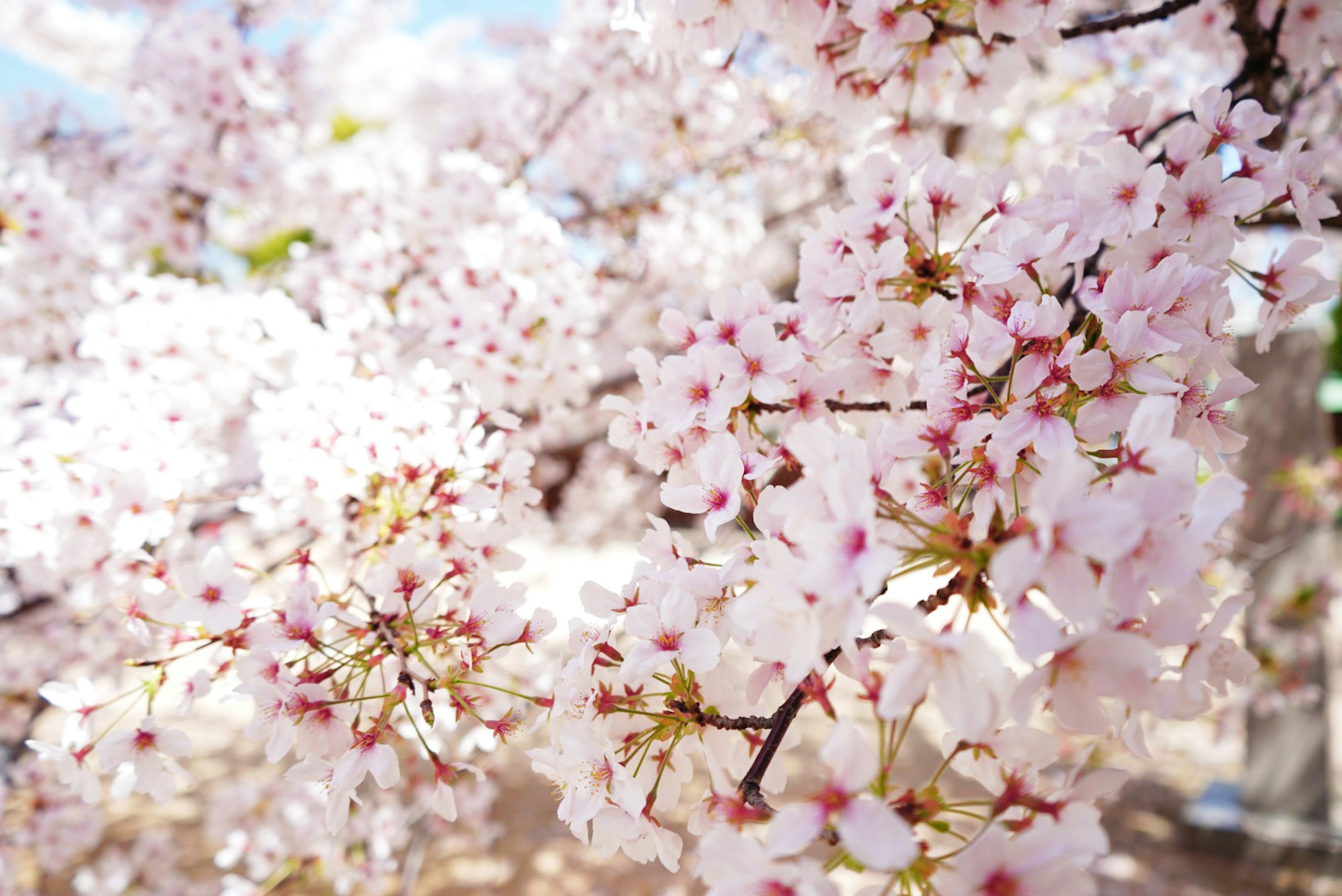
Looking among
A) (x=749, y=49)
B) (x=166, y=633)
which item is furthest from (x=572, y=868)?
(x=749, y=49)

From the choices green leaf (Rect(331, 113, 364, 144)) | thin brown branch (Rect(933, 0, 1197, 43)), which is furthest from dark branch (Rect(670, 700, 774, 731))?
green leaf (Rect(331, 113, 364, 144))

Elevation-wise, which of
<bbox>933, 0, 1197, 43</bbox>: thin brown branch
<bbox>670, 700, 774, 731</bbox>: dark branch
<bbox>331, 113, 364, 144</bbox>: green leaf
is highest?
<bbox>933, 0, 1197, 43</bbox>: thin brown branch

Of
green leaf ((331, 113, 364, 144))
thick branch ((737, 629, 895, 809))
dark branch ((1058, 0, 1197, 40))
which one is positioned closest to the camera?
thick branch ((737, 629, 895, 809))

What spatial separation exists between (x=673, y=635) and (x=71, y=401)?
1354mm

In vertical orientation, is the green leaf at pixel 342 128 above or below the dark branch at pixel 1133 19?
below

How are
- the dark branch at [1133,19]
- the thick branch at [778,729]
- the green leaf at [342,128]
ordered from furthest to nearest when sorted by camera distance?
the green leaf at [342,128], the dark branch at [1133,19], the thick branch at [778,729]

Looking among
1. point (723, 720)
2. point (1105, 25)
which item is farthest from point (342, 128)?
point (723, 720)

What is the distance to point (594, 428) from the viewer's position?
463 centimetres

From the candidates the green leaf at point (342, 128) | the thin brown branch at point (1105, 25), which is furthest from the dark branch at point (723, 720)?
the green leaf at point (342, 128)

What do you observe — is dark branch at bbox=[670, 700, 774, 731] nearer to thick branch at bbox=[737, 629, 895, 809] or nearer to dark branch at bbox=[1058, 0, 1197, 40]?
thick branch at bbox=[737, 629, 895, 809]

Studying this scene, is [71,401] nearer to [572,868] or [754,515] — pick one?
[754,515]

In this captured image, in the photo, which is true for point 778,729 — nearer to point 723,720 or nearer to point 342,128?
point 723,720

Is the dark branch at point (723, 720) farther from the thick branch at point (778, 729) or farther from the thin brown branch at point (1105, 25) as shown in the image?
the thin brown branch at point (1105, 25)

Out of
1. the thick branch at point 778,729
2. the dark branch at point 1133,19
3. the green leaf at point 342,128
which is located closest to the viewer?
the thick branch at point 778,729
